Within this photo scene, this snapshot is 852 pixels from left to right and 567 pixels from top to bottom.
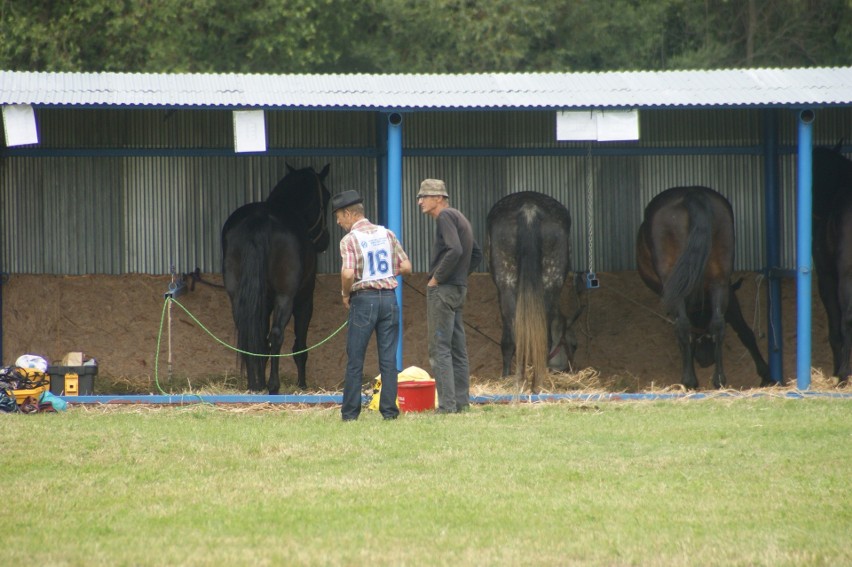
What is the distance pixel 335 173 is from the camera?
45.1 feet

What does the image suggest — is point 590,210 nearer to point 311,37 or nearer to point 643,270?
point 643,270

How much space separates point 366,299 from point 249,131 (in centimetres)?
245

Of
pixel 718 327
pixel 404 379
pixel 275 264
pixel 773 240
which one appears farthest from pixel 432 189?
pixel 773 240

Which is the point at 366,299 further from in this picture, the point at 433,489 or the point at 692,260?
the point at 692,260

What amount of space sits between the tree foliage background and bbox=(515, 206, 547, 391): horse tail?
1292cm

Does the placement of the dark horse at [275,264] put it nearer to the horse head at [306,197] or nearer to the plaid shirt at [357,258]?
the horse head at [306,197]

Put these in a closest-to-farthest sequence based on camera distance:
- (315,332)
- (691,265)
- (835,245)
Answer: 1. (691,265)
2. (835,245)
3. (315,332)

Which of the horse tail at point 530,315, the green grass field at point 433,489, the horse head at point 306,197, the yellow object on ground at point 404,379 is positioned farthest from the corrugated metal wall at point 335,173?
the green grass field at point 433,489

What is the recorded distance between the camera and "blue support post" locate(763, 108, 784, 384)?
13.5 m

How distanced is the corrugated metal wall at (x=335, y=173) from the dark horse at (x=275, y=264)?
72 cm

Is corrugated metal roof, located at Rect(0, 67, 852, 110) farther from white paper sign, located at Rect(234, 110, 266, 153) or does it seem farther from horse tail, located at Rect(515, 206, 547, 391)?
horse tail, located at Rect(515, 206, 547, 391)

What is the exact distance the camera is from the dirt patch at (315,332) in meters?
13.3

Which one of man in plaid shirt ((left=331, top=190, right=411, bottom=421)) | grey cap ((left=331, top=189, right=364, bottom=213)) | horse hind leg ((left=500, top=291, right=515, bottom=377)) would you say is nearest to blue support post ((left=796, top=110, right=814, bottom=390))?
horse hind leg ((left=500, top=291, right=515, bottom=377))

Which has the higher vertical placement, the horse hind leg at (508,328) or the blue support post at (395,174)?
the blue support post at (395,174)
